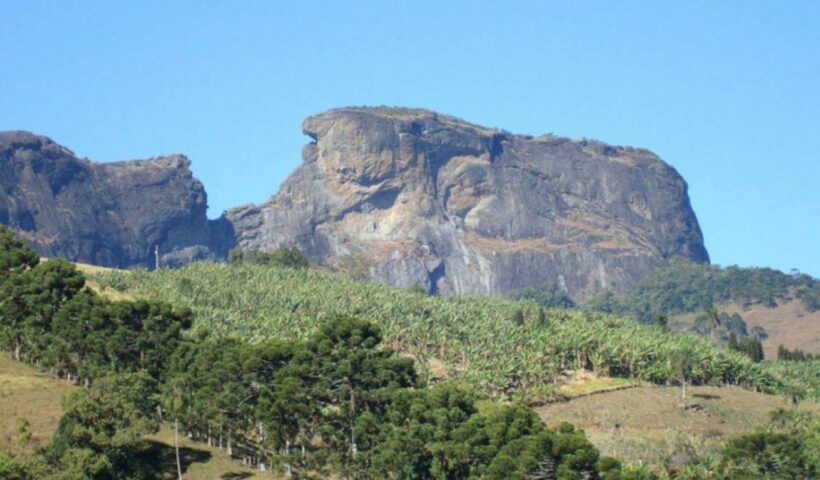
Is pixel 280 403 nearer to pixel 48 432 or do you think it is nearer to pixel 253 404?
pixel 253 404

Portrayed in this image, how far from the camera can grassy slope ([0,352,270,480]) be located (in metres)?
121

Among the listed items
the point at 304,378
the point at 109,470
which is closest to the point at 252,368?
the point at 304,378

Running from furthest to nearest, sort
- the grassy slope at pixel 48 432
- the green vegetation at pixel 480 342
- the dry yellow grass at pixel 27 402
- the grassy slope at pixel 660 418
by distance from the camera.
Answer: the green vegetation at pixel 480 342 < the grassy slope at pixel 660 418 < the grassy slope at pixel 48 432 < the dry yellow grass at pixel 27 402

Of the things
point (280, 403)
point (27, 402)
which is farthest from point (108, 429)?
point (280, 403)

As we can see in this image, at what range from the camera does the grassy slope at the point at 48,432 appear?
12112cm

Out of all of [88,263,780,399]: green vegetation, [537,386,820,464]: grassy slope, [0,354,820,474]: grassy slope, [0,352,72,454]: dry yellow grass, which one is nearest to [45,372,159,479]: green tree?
[0,352,72,454]: dry yellow grass

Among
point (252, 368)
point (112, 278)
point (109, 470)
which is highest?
point (112, 278)

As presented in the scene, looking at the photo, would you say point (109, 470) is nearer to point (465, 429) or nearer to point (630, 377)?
point (465, 429)

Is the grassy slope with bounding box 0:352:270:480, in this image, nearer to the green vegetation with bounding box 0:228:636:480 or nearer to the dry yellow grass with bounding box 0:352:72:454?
the dry yellow grass with bounding box 0:352:72:454

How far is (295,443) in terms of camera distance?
128m

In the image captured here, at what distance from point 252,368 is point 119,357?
13.7 meters

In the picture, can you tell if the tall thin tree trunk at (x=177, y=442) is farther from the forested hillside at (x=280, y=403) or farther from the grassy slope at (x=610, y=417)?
the grassy slope at (x=610, y=417)

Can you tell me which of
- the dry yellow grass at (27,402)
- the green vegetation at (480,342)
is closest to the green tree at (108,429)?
the dry yellow grass at (27,402)

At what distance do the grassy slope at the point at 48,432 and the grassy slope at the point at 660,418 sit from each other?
120 feet
